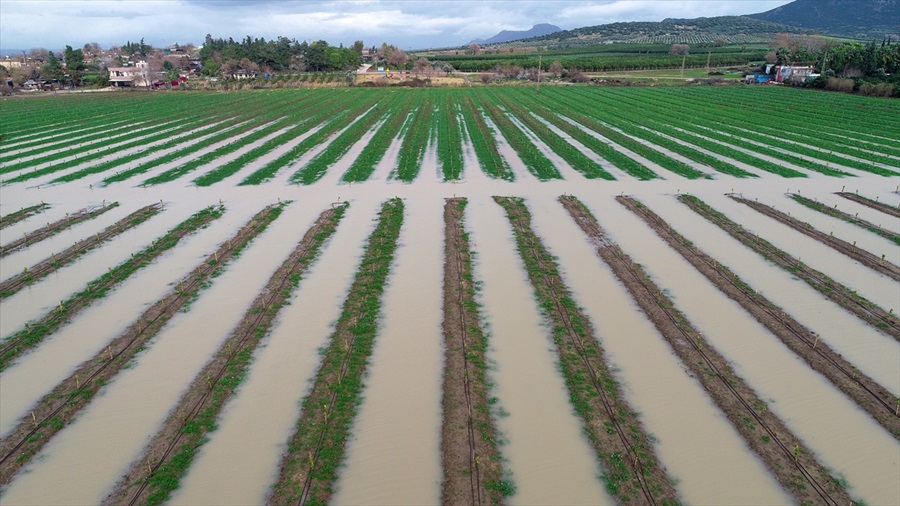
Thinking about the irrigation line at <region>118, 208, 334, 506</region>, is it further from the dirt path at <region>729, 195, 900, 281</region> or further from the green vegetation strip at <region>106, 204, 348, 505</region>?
the dirt path at <region>729, 195, 900, 281</region>

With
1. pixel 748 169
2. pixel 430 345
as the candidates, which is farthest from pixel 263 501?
pixel 748 169

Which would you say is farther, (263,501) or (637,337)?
(637,337)

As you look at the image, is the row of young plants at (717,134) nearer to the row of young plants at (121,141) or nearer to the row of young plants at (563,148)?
the row of young plants at (563,148)

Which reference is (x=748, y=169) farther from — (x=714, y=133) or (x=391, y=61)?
(x=391, y=61)

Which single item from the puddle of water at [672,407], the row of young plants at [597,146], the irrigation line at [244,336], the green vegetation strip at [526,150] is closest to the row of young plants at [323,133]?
the irrigation line at [244,336]

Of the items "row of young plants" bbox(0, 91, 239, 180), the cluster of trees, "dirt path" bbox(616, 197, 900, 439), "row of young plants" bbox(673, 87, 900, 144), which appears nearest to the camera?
"dirt path" bbox(616, 197, 900, 439)

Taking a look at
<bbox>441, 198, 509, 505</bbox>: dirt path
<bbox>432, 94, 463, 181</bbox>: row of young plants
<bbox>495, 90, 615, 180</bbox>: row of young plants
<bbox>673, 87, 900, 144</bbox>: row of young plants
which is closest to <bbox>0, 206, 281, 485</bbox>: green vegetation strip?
<bbox>441, 198, 509, 505</bbox>: dirt path

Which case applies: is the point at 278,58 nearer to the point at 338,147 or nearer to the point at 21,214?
the point at 338,147
